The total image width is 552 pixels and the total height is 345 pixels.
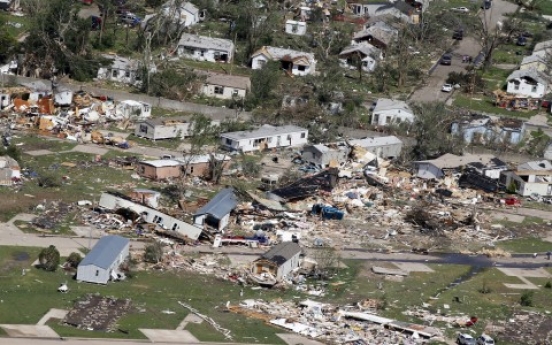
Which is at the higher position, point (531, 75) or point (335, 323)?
point (531, 75)

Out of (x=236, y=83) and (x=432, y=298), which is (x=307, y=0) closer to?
(x=236, y=83)

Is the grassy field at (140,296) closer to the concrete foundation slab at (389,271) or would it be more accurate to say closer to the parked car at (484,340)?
the concrete foundation slab at (389,271)

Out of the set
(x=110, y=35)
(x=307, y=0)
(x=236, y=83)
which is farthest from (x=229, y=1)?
(x=236, y=83)

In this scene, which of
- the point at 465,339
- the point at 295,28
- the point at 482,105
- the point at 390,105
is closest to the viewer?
the point at 465,339

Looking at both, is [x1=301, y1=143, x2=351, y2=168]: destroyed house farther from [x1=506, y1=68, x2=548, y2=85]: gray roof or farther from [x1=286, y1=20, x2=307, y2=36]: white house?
[x1=286, y1=20, x2=307, y2=36]: white house

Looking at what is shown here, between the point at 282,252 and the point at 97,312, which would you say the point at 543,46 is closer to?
the point at 282,252

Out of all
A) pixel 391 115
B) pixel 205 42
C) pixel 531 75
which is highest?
pixel 531 75

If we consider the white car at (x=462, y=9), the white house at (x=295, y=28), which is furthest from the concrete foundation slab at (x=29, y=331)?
the white car at (x=462, y=9)

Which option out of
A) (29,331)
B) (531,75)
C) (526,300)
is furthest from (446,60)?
(29,331)
